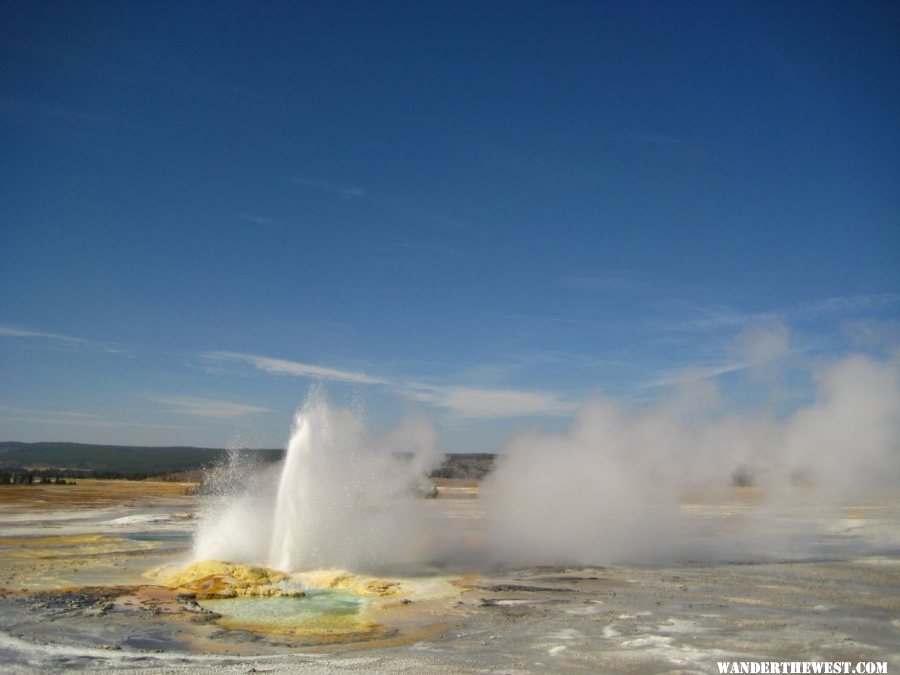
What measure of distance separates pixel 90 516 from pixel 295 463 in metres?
22.4

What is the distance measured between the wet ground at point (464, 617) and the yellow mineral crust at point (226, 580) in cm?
20

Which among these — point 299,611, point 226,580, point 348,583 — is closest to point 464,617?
point 299,611

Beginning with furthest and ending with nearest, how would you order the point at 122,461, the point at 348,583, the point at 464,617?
the point at 122,461
the point at 348,583
the point at 464,617

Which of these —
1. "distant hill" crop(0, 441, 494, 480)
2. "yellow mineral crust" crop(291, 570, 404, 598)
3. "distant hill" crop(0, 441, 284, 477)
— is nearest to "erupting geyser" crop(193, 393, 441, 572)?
"yellow mineral crust" crop(291, 570, 404, 598)

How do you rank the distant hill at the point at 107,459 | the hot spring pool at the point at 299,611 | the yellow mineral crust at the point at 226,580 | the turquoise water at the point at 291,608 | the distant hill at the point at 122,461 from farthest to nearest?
the distant hill at the point at 107,459 < the distant hill at the point at 122,461 < the yellow mineral crust at the point at 226,580 < the turquoise water at the point at 291,608 < the hot spring pool at the point at 299,611

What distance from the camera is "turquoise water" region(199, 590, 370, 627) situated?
14070mm

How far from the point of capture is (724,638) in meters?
12.1

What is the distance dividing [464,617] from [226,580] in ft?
20.1

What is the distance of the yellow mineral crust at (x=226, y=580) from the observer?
16.3 m

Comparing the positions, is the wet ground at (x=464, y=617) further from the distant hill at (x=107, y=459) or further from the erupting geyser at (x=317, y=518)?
the distant hill at (x=107, y=459)

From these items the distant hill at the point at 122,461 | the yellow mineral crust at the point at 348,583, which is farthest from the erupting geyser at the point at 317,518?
the distant hill at the point at 122,461

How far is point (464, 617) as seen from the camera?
1414 centimetres

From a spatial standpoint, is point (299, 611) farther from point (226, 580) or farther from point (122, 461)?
point (122, 461)

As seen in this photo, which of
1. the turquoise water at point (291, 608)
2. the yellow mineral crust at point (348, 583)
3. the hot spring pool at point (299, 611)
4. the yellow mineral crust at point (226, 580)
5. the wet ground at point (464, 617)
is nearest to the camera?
the wet ground at point (464, 617)
